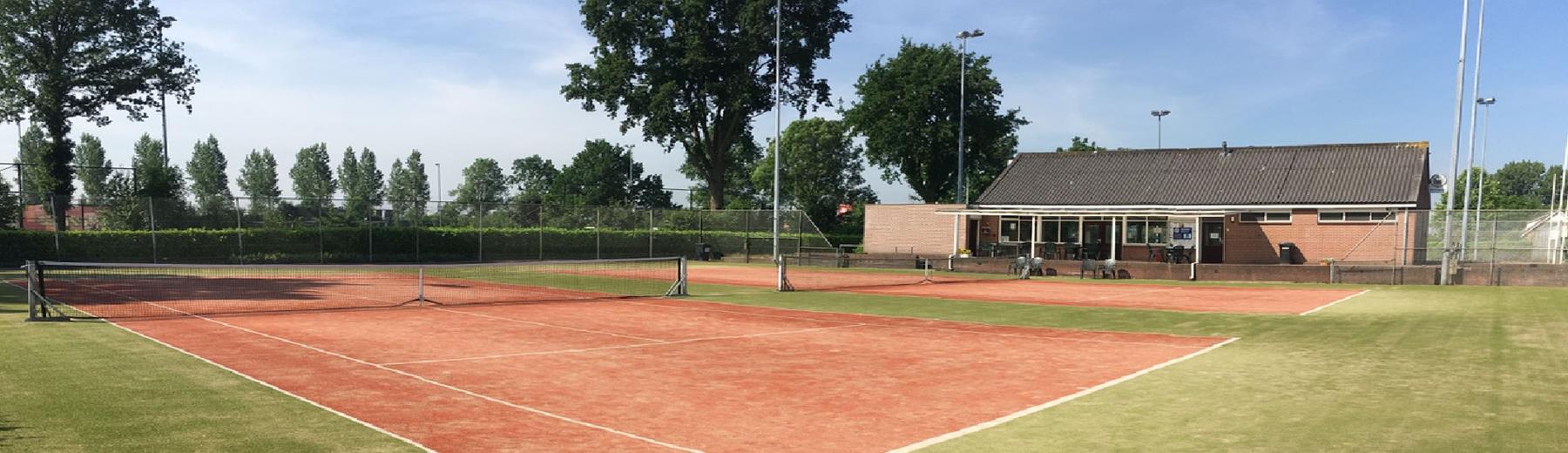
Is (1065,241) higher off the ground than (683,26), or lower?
lower

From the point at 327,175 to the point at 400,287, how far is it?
132 metres

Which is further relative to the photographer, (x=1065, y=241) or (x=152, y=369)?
(x=1065, y=241)

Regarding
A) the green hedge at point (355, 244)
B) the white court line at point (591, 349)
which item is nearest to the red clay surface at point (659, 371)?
the white court line at point (591, 349)

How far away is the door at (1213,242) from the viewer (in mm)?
38719

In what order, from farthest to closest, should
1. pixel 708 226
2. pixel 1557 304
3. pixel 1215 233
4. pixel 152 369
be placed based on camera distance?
pixel 708 226 < pixel 1215 233 < pixel 1557 304 < pixel 152 369

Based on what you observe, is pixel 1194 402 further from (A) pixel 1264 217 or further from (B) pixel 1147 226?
(A) pixel 1264 217

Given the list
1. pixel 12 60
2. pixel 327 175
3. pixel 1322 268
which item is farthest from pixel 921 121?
pixel 327 175

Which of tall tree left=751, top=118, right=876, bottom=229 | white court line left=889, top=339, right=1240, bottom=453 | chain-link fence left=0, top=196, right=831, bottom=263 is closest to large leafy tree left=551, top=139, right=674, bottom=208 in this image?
tall tree left=751, top=118, right=876, bottom=229

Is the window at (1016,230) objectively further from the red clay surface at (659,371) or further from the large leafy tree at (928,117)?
the red clay surface at (659,371)

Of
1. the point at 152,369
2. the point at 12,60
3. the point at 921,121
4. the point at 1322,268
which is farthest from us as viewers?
the point at 921,121

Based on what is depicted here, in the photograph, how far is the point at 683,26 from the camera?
5472cm

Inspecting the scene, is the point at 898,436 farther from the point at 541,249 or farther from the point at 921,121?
the point at 921,121

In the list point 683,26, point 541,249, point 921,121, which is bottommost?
point 541,249

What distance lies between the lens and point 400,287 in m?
24.6
